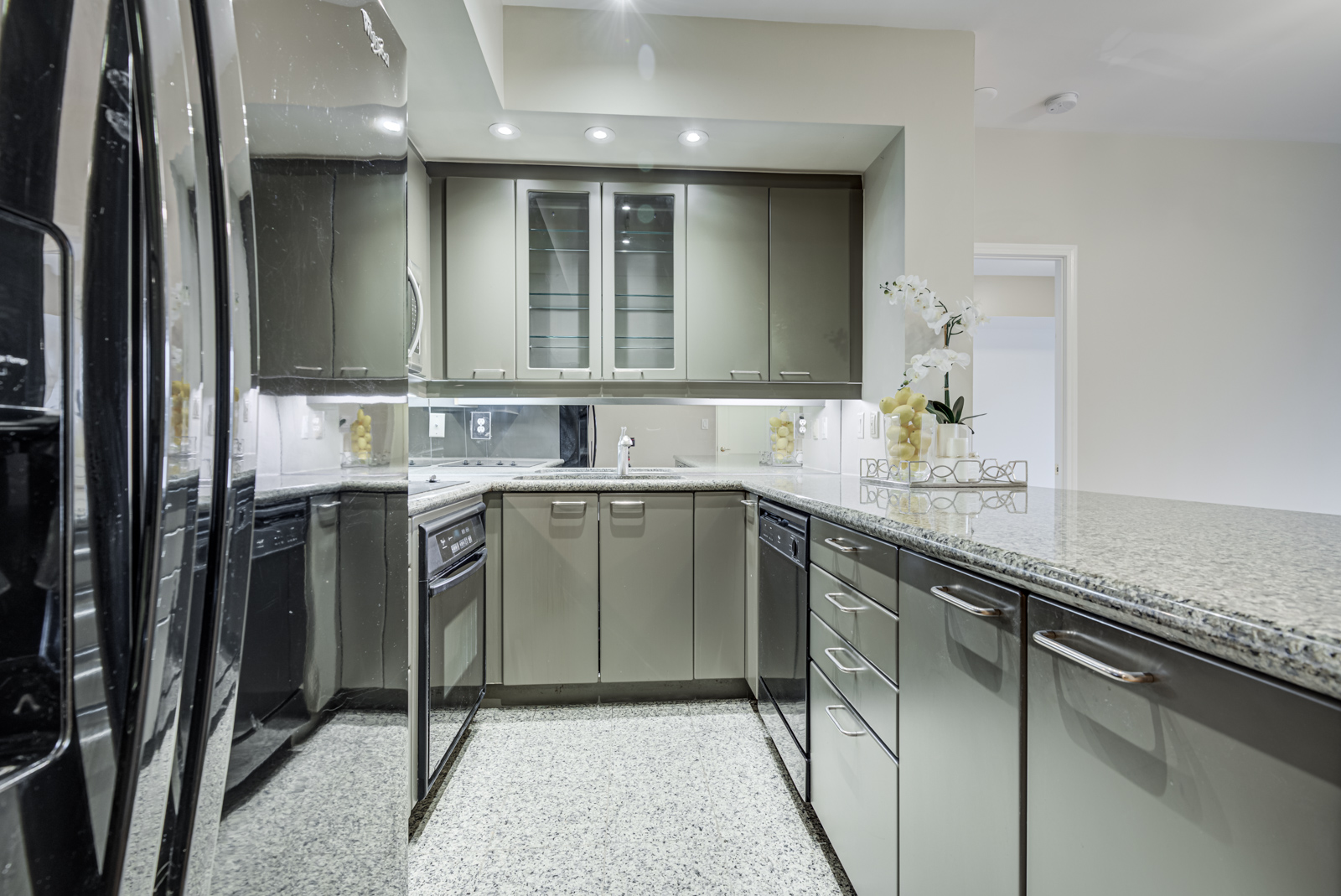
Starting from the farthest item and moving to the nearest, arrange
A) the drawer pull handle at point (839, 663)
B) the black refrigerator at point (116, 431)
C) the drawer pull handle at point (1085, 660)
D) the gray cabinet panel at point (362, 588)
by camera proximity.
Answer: the drawer pull handle at point (839, 663), the gray cabinet panel at point (362, 588), the drawer pull handle at point (1085, 660), the black refrigerator at point (116, 431)

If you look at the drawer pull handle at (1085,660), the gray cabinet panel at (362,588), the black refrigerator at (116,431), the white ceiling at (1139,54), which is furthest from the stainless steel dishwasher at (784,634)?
the white ceiling at (1139,54)

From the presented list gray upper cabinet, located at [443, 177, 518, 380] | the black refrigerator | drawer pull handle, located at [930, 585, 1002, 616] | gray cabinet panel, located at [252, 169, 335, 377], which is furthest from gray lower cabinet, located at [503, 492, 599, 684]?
the black refrigerator

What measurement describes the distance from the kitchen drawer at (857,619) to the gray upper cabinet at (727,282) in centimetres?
135

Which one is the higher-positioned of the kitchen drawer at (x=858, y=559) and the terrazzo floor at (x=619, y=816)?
the kitchen drawer at (x=858, y=559)

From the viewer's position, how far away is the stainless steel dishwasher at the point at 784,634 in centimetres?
168

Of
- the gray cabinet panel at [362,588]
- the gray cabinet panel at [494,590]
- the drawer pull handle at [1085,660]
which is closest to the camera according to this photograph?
the drawer pull handle at [1085,660]

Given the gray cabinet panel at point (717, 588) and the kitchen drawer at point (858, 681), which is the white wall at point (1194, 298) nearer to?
the gray cabinet panel at point (717, 588)

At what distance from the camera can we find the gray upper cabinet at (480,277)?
2678 millimetres

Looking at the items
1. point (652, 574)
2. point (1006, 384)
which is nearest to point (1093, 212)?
point (1006, 384)

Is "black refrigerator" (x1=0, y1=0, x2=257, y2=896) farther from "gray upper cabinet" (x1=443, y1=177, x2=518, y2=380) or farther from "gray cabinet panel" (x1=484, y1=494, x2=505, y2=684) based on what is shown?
"gray upper cabinet" (x1=443, y1=177, x2=518, y2=380)

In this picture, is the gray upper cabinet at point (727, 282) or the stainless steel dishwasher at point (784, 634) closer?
the stainless steel dishwasher at point (784, 634)

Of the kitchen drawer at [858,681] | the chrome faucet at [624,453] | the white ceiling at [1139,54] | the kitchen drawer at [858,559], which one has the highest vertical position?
the white ceiling at [1139,54]

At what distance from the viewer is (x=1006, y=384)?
195 inches

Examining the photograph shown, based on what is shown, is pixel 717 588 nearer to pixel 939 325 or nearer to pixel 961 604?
pixel 939 325
